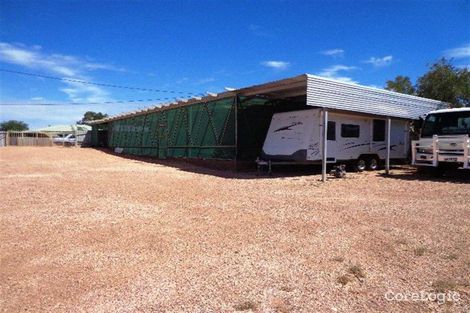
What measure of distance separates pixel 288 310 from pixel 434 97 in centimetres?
2550

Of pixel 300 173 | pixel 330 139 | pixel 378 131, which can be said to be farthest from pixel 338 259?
pixel 378 131

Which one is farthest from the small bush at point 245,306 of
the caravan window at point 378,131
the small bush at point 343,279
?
the caravan window at point 378,131

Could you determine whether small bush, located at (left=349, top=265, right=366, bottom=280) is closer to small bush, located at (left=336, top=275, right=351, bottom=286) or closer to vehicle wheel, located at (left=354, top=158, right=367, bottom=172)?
small bush, located at (left=336, top=275, right=351, bottom=286)

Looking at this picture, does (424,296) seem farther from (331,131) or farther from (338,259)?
(331,131)

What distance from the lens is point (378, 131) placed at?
17.2 meters

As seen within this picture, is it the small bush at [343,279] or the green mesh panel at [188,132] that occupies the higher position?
the green mesh panel at [188,132]

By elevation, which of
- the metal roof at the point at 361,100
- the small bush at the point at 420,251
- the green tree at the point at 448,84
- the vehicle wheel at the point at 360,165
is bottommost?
the small bush at the point at 420,251

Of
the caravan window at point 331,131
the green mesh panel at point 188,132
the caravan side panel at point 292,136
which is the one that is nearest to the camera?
the caravan side panel at point 292,136

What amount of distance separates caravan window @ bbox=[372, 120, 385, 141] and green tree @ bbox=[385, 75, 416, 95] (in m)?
12.3

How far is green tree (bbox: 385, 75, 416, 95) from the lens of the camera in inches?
1101

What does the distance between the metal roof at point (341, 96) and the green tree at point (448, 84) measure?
4751 millimetres

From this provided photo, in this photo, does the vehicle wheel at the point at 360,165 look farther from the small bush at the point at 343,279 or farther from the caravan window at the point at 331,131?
the small bush at the point at 343,279

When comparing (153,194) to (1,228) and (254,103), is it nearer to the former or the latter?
(1,228)

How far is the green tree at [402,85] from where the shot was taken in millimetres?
27953
